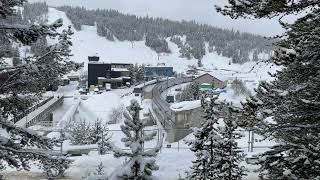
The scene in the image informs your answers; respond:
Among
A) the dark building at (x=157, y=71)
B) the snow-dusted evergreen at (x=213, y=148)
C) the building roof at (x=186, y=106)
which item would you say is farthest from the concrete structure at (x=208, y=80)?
the snow-dusted evergreen at (x=213, y=148)

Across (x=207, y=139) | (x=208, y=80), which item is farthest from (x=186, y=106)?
(x=208, y=80)

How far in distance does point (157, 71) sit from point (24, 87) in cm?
12465

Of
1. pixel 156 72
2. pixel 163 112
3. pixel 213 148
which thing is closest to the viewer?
pixel 213 148

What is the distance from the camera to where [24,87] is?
922 centimetres

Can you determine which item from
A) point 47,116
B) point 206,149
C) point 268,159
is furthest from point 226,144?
point 47,116

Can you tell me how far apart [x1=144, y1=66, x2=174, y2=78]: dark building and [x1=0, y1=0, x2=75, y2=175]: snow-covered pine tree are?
120047 millimetres

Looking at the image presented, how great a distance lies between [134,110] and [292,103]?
3091 mm

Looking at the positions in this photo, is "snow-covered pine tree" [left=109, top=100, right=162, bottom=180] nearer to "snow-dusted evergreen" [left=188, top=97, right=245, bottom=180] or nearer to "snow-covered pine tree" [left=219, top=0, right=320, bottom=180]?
"snow-covered pine tree" [left=219, top=0, right=320, bottom=180]

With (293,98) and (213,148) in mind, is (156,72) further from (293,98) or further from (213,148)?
A: (293,98)

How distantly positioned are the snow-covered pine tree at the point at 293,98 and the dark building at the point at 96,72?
4075 inches

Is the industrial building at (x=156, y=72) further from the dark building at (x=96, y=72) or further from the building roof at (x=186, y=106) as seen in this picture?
the building roof at (x=186, y=106)

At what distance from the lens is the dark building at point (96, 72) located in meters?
110

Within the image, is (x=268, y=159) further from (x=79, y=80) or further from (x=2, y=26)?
(x=79, y=80)

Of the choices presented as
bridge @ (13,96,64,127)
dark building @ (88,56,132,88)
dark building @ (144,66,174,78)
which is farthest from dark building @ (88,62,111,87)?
bridge @ (13,96,64,127)
